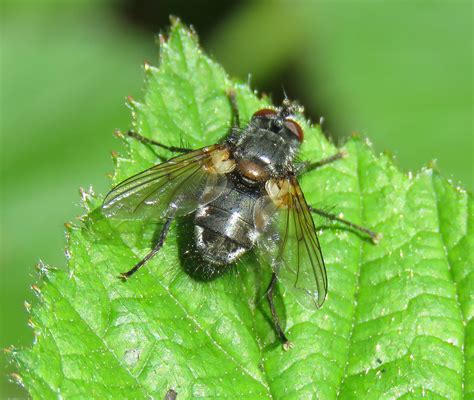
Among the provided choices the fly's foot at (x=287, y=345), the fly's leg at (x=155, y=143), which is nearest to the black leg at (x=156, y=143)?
the fly's leg at (x=155, y=143)

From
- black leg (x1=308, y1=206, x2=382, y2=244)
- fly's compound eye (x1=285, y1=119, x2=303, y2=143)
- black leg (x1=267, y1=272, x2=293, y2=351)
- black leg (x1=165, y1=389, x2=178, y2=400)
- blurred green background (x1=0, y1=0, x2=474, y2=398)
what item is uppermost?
blurred green background (x1=0, y1=0, x2=474, y2=398)

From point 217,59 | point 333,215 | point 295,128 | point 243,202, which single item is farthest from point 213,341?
point 217,59

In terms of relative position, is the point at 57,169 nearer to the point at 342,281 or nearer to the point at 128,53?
the point at 128,53

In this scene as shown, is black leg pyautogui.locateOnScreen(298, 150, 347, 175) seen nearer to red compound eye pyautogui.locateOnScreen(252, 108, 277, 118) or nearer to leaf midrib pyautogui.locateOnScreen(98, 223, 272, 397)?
red compound eye pyautogui.locateOnScreen(252, 108, 277, 118)

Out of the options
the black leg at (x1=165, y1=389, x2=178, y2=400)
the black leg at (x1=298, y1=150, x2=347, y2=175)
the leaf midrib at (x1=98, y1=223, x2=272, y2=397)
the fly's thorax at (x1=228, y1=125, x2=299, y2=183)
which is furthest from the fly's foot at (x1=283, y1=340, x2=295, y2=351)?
the black leg at (x1=298, y1=150, x2=347, y2=175)

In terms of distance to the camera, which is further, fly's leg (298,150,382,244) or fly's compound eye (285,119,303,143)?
fly's compound eye (285,119,303,143)

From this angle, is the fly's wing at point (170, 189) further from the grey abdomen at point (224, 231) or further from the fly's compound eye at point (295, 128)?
the fly's compound eye at point (295, 128)
